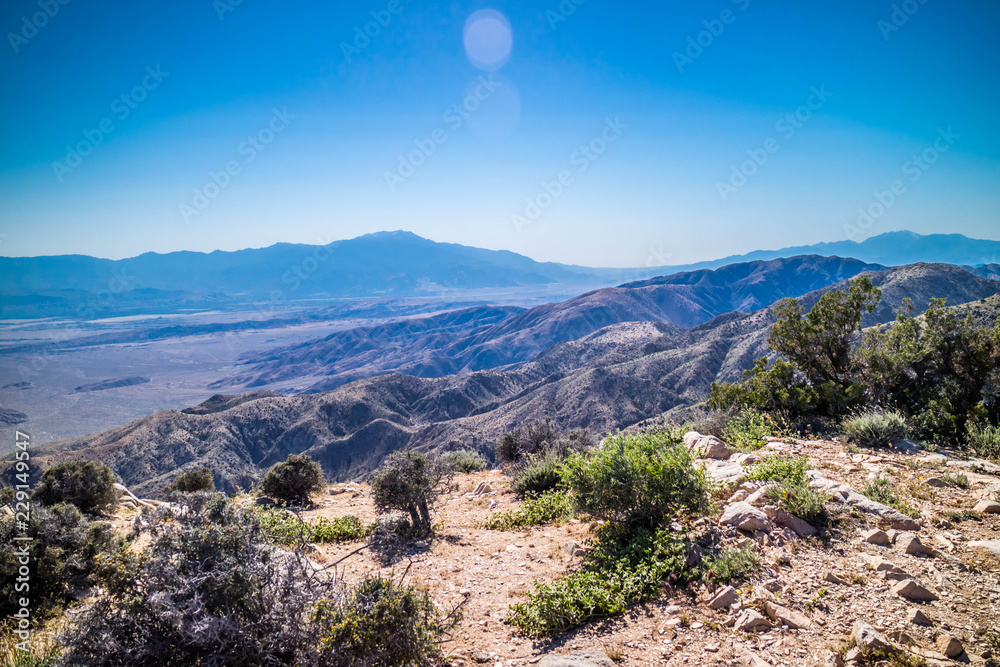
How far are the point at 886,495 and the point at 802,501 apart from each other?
129 cm

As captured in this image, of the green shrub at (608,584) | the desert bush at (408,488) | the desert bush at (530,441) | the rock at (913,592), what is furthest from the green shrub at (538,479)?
the rock at (913,592)

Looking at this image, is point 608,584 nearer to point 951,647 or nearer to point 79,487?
point 951,647

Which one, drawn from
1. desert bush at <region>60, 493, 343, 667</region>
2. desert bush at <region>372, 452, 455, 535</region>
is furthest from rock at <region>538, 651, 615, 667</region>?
desert bush at <region>372, 452, 455, 535</region>

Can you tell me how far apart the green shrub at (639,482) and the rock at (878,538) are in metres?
1.66

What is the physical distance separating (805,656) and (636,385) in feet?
175

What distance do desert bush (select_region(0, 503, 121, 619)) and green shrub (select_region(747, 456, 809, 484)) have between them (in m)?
8.53

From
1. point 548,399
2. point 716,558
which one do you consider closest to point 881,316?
point 548,399

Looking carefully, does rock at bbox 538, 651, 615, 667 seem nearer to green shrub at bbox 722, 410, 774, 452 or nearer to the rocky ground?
the rocky ground

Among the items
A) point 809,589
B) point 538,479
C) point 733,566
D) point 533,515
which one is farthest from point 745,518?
point 538,479

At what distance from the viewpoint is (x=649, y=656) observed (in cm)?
392

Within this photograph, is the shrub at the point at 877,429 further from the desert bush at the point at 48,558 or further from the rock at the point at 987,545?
the desert bush at the point at 48,558

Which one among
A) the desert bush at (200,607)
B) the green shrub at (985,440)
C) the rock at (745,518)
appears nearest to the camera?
the desert bush at (200,607)

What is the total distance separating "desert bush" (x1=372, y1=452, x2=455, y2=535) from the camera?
27.0ft

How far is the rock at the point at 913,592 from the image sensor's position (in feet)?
13.3
